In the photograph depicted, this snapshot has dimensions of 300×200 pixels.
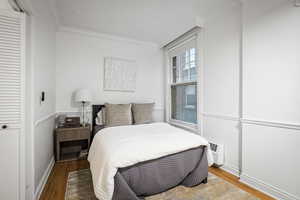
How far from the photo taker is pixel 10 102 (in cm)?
136

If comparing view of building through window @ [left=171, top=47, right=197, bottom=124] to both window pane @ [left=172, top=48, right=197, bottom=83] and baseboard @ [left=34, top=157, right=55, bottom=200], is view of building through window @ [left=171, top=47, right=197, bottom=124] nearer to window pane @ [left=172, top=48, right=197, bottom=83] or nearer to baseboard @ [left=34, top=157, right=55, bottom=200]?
window pane @ [left=172, top=48, right=197, bottom=83]

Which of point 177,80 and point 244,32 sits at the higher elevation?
point 244,32

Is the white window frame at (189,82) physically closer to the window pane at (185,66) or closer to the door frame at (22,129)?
the window pane at (185,66)

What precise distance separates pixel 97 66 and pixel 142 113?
4.95ft

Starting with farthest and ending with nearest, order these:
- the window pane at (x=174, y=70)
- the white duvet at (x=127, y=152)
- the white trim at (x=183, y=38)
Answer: the window pane at (x=174, y=70), the white trim at (x=183, y=38), the white duvet at (x=127, y=152)

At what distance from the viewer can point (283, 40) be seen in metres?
1.59

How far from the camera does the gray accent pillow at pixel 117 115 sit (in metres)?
2.77

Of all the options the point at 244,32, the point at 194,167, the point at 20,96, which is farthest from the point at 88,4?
the point at 194,167

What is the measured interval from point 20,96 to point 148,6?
2117 millimetres

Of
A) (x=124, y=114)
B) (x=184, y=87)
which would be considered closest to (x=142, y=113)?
(x=124, y=114)

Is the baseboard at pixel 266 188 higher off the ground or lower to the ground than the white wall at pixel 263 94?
lower

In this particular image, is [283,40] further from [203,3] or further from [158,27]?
[158,27]

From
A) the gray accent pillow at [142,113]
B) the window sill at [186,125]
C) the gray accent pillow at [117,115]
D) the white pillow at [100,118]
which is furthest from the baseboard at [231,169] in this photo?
the white pillow at [100,118]

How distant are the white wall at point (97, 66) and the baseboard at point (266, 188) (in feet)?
7.75
